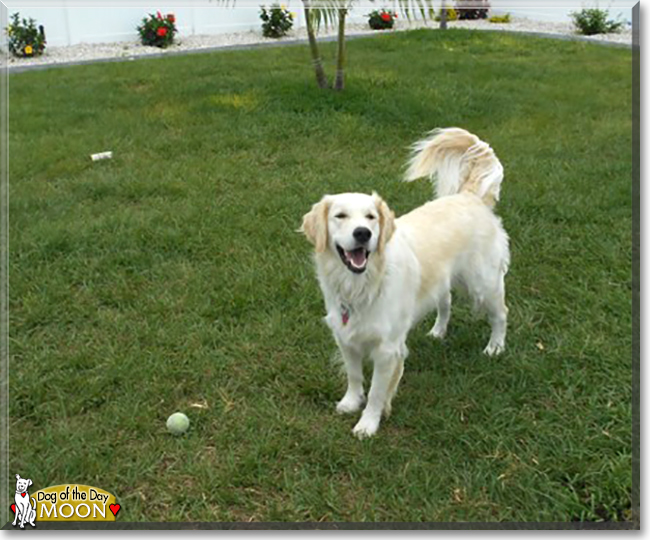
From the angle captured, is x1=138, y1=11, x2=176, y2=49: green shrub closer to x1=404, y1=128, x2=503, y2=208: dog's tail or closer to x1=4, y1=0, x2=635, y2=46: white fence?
x1=4, y1=0, x2=635, y2=46: white fence

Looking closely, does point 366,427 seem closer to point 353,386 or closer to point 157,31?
point 353,386

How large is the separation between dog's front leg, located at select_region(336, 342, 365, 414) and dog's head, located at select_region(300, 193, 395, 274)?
550 millimetres

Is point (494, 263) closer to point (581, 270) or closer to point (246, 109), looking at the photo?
point (581, 270)

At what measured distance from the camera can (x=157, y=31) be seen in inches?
514

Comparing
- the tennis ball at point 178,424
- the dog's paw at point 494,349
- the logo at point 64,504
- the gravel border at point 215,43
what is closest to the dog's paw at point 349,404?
the tennis ball at point 178,424

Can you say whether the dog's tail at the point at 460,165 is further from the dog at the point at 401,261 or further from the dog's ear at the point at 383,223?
the dog's ear at the point at 383,223

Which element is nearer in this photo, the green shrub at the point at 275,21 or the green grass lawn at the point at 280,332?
the green grass lawn at the point at 280,332

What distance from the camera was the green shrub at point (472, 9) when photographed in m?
16.2

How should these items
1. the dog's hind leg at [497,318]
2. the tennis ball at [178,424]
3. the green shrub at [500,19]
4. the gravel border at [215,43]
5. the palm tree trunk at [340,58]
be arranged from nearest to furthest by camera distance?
the tennis ball at [178,424] → the dog's hind leg at [497,318] → the palm tree trunk at [340,58] → the gravel border at [215,43] → the green shrub at [500,19]

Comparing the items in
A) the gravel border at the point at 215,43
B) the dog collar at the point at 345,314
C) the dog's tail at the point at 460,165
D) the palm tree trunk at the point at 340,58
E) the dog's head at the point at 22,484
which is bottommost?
the dog's head at the point at 22,484

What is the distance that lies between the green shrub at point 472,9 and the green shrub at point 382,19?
7.31 feet

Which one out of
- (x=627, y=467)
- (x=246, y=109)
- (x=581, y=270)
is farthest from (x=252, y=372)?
(x=246, y=109)

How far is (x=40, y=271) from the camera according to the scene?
4238 millimetres

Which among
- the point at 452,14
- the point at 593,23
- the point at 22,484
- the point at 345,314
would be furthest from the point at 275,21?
the point at 22,484
